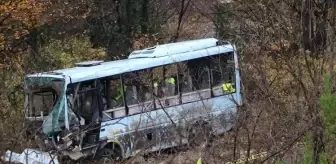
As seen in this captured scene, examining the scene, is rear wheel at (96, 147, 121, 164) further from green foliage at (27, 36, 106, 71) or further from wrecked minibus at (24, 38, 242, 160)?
green foliage at (27, 36, 106, 71)

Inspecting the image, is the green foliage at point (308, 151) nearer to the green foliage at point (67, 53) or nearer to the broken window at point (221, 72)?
the broken window at point (221, 72)

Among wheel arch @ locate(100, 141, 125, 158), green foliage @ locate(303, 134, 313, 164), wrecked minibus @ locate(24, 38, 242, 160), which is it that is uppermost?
green foliage @ locate(303, 134, 313, 164)

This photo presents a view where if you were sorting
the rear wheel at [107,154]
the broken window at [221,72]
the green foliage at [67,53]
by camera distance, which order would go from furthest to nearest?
the green foliage at [67,53], the broken window at [221,72], the rear wheel at [107,154]

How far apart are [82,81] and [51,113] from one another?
1.03 metres

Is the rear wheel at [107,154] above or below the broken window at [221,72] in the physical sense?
below

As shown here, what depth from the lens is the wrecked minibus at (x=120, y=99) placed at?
13438 mm

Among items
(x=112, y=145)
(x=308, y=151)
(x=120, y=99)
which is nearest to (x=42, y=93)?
(x=120, y=99)

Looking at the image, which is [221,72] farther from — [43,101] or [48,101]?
[43,101]

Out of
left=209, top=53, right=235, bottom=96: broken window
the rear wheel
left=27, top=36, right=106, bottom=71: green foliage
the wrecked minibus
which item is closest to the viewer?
the wrecked minibus

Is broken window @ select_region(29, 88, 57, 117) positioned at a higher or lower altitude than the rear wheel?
higher

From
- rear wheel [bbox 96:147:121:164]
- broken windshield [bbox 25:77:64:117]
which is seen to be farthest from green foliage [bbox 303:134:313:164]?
broken windshield [bbox 25:77:64:117]

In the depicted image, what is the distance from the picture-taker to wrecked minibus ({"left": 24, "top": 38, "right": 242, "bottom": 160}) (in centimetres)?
1344

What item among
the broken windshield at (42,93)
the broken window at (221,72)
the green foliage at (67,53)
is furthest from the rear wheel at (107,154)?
the green foliage at (67,53)

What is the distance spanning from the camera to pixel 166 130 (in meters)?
12.3
